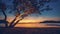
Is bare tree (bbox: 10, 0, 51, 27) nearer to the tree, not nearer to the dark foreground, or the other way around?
the tree

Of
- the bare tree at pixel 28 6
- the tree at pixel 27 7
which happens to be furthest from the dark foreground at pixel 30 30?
the bare tree at pixel 28 6

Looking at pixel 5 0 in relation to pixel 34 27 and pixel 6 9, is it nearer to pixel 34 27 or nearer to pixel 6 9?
pixel 6 9

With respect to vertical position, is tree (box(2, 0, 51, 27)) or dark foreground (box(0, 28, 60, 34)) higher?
tree (box(2, 0, 51, 27))

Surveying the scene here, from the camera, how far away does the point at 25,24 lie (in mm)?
3309

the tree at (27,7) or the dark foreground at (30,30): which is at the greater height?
the tree at (27,7)

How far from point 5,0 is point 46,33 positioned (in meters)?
0.98

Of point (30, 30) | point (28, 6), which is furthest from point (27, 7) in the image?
point (30, 30)

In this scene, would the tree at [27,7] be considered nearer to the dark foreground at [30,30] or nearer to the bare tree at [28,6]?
the bare tree at [28,6]

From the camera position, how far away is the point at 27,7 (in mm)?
3291

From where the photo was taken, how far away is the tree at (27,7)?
3.28 metres

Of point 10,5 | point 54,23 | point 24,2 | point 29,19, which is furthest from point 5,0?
point 54,23

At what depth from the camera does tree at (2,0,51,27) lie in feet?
10.8

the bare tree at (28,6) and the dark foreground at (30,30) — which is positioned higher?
the bare tree at (28,6)

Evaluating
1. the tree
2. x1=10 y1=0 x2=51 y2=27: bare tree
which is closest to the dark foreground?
the tree
